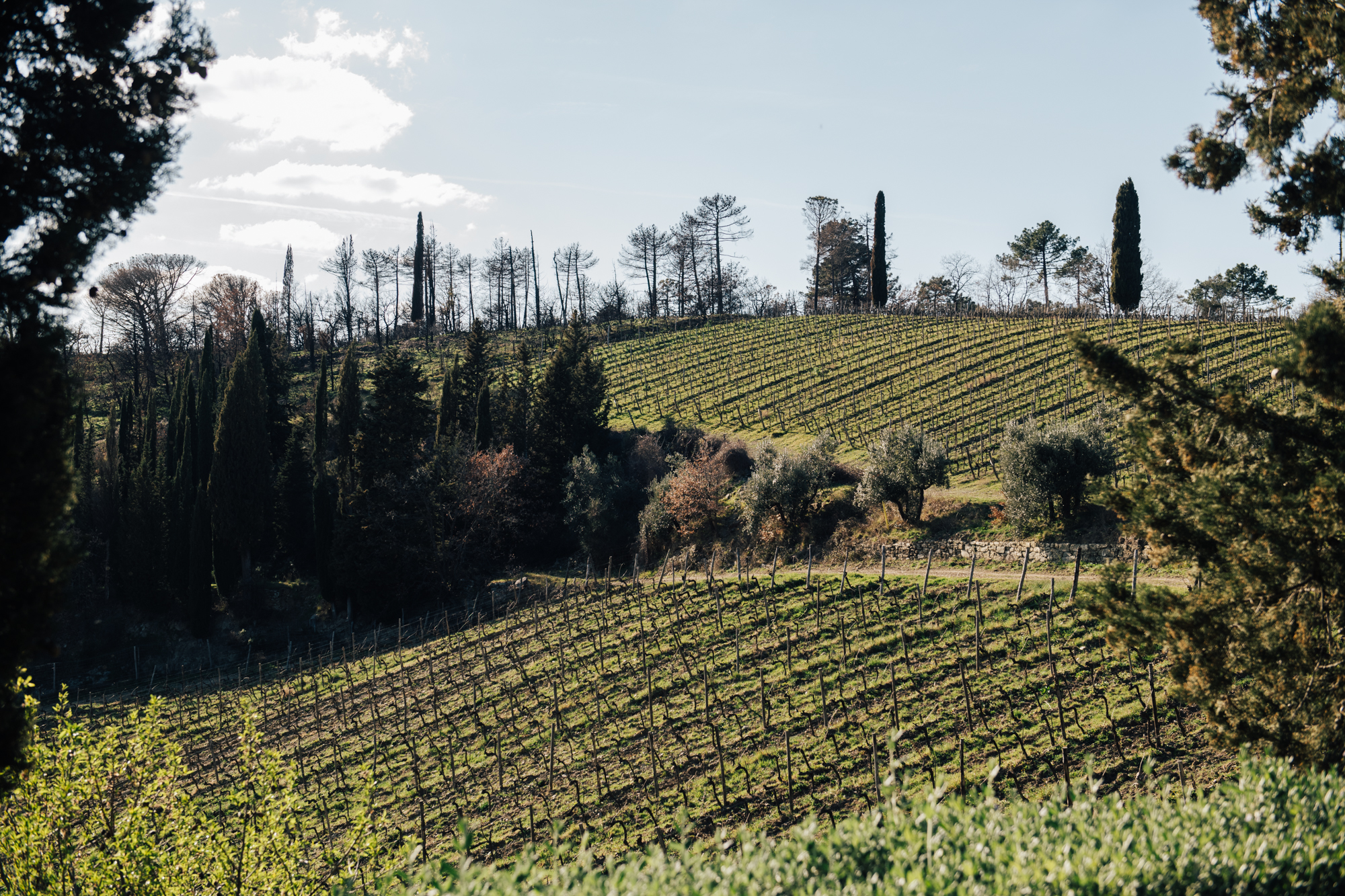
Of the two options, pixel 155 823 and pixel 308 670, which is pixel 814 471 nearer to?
pixel 308 670

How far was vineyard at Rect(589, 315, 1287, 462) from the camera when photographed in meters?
45.0

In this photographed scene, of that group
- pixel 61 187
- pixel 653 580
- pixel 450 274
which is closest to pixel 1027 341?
pixel 653 580

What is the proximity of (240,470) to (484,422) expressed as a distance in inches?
519

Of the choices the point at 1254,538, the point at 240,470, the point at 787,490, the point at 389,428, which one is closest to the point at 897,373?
the point at 787,490

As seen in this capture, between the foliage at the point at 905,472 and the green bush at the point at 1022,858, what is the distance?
28.8m

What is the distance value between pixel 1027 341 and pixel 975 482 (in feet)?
68.6

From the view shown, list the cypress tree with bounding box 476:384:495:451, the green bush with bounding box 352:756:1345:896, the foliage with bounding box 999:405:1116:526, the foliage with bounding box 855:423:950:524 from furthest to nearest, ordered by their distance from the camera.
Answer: the cypress tree with bounding box 476:384:495:451, the foliage with bounding box 855:423:950:524, the foliage with bounding box 999:405:1116:526, the green bush with bounding box 352:756:1345:896

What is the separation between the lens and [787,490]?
124 feet

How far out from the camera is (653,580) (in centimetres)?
3528

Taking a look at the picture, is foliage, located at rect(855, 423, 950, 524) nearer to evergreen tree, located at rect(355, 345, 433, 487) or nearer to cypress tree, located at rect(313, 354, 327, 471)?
evergreen tree, located at rect(355, 345, 433, 487)

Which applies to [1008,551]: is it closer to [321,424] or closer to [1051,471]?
[1051,471]

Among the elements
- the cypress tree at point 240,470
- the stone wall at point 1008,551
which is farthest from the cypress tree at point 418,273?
the stone wall at point 1008,551

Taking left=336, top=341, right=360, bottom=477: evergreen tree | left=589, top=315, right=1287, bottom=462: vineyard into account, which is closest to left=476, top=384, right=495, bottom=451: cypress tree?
left=336, top=341, right=360, bottom=477: evergreen tree

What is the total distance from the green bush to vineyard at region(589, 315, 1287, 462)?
34.6 m
